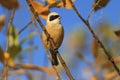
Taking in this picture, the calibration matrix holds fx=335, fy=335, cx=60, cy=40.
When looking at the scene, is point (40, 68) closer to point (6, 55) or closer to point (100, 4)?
point (6, 55)

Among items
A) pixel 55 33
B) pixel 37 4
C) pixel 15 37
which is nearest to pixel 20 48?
pixel 15 37

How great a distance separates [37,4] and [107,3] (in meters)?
0.21

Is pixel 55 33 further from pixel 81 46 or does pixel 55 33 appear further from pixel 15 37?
pixel 15 37

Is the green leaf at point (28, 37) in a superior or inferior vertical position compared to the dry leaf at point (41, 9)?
inferior

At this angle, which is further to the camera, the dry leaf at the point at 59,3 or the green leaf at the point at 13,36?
the green leaf at the point at 13,36

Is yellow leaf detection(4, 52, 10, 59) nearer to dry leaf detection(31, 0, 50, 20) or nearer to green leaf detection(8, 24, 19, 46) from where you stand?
green leaf detection(8, 24, 19, 46)

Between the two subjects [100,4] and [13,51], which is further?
[13,51]

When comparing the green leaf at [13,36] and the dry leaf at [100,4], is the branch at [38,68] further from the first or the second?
the dry leaf at [100,4]

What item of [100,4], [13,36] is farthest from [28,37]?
[100,4]

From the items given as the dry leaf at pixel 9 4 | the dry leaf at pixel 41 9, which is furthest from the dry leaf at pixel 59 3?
the dry leaf at pixel 9 4

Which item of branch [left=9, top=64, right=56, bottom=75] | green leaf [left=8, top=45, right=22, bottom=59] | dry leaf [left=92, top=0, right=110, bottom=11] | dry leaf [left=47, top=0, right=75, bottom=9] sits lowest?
branch [left=9, top=64, right=56, bottom=75]

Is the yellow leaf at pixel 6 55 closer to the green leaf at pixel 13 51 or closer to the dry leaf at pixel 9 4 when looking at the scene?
the green leaf at pixel 13 51

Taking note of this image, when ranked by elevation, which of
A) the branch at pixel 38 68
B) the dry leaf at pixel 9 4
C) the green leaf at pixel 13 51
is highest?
the dry leaf at pixel 9 4

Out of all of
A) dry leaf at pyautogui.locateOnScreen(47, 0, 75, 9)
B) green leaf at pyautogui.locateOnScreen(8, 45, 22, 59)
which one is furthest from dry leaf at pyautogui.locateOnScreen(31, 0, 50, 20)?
green leaf at pyautogui.locateOnScreen(8, 45, 22, 59)
